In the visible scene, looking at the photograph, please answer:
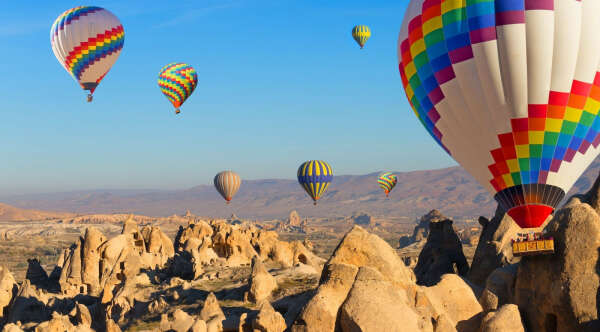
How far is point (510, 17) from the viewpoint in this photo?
1024 inches

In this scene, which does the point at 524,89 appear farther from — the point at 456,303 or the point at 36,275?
the point at 36,275

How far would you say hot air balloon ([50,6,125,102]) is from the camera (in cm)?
5662

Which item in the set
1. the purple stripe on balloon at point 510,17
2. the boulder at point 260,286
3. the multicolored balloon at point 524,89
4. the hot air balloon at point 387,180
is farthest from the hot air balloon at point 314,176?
the purple stripe on balloon at point 510,17

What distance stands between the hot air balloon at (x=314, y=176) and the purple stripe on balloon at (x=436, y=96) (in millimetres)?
46761

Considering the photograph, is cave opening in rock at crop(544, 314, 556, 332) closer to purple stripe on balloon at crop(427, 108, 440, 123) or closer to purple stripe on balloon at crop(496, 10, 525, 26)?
purple stripe on balloon at crop(427, 108, 440, 123)

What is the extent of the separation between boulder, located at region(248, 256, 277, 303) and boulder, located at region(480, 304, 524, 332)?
13.3m

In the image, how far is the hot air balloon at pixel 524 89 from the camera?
25641mm

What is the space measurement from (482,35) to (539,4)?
2.21 meters

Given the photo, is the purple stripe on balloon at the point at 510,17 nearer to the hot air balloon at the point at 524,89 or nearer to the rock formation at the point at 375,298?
the hot air balloon at the point at 524,89

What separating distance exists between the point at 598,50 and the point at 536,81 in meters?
2.35

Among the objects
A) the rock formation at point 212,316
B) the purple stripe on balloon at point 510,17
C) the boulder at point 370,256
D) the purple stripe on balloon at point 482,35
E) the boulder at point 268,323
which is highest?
the purple stripe on balloon at point 510,17

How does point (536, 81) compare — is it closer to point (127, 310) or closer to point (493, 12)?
point (493, 12)

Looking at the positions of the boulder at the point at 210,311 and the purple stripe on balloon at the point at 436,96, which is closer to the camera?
the boulder at the point at 210,311

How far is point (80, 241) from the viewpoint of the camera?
168 feet
